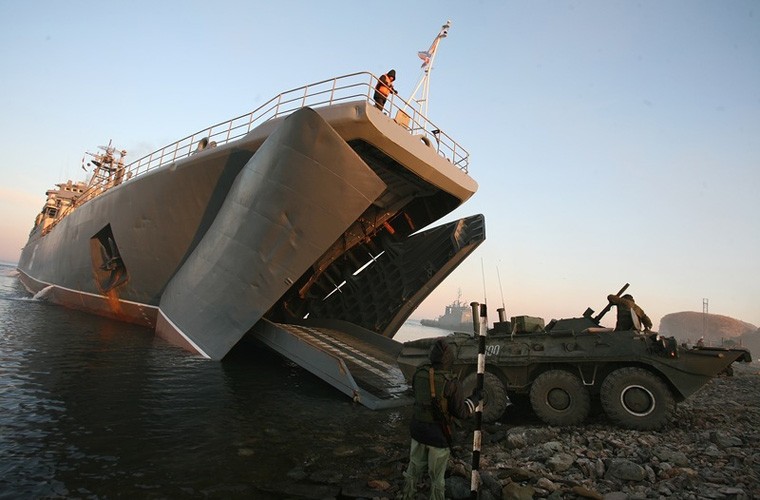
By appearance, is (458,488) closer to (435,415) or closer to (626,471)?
A: (435,415)

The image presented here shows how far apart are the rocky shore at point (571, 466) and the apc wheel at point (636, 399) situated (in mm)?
206

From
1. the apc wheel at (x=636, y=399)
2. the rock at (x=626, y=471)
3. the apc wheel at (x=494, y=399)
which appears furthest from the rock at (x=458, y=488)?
the apc wheel at (x=636, y=399)

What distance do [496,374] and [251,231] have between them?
7.24m

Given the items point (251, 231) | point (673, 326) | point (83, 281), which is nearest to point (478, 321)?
point (251, 231)

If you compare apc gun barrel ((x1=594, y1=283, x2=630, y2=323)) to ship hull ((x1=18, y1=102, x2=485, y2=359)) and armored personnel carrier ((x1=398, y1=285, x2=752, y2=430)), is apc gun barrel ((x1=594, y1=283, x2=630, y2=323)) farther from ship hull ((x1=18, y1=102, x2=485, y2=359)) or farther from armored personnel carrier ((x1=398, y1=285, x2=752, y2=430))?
ship hull ((x1=18, y1=102, x2=485, y2=359))

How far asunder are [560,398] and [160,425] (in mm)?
6681

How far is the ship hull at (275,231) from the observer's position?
10.1 metres

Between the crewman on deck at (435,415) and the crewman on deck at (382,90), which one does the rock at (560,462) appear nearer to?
the crewman on deck at (435,415)

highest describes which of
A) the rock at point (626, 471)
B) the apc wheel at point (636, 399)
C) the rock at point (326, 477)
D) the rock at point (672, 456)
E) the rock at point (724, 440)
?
the apc wheel at point (636, 399)

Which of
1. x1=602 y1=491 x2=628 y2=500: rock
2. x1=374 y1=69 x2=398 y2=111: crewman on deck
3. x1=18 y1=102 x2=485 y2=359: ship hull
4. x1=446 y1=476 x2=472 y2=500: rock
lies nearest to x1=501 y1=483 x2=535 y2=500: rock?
x1=446 y1=476 x2=472 y2=500: rock

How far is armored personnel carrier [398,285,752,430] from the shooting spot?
6328 mm

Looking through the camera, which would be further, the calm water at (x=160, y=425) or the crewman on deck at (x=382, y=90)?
the crewman on deck at (x=382, y=90)

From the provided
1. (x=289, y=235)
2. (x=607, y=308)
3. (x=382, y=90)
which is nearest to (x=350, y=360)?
→ (x=289, y=235)

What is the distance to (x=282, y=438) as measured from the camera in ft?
19.2
